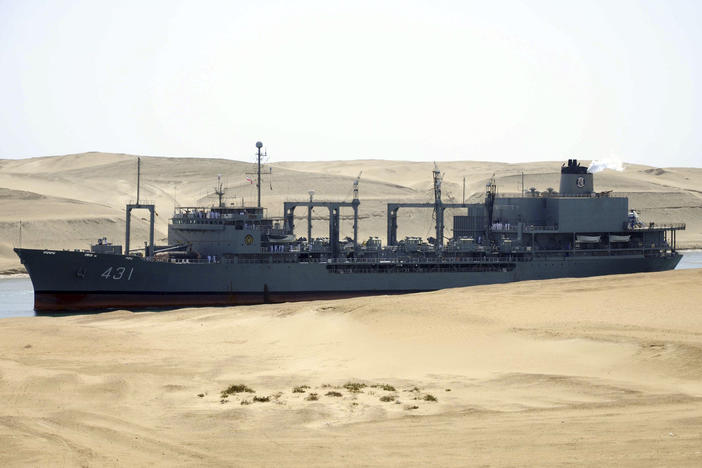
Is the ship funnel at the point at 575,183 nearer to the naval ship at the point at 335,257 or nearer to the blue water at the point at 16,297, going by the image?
the naval ship at the point at 335,257

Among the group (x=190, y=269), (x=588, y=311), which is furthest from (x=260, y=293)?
(x=588, y=311)

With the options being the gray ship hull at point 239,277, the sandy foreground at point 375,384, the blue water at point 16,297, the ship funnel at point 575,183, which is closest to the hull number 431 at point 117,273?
the gray ship hull at point 239,277

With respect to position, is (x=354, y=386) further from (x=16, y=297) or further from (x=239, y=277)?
(x=16, y=297)

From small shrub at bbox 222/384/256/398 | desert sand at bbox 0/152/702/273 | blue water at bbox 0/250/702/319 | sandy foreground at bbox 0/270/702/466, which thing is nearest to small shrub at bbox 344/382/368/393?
sandy foreground at bbox 0/270/702/466

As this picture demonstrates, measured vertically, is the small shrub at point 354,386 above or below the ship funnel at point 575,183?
below

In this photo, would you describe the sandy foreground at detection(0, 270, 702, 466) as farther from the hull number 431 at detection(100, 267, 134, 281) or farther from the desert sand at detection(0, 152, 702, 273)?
the desert sand at detection(0, 152, 702, 273)

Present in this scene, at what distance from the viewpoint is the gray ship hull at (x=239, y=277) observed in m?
45.2

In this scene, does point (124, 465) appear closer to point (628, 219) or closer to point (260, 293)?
point (260, 293)

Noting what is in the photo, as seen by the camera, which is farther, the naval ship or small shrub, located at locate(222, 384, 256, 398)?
the naval ship

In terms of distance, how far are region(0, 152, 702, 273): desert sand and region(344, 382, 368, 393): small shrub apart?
53.1 meters

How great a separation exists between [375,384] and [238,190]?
107 meters

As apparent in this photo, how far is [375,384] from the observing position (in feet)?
74.2

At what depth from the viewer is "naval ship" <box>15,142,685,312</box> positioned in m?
45.9

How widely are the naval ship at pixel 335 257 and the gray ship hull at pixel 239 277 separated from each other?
0.06 meters
